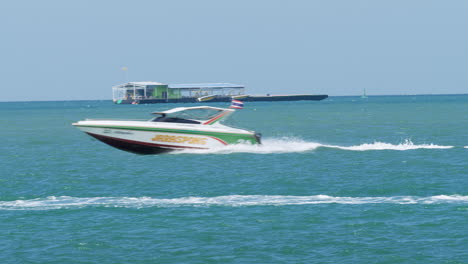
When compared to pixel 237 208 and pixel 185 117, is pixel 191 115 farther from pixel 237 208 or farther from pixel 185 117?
pixel 237 208

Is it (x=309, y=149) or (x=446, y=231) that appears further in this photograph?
(x=309, y=149)

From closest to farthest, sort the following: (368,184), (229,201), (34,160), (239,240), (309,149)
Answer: (239,240) < (229,201) < (368,184) < (34,160) < (309,149)

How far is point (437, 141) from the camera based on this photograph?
50.5m

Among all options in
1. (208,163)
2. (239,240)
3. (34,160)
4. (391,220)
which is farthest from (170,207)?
(34,160)

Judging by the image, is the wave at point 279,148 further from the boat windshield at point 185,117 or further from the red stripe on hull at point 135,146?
the boat windshield at point 185,117

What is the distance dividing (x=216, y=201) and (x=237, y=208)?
154 cm

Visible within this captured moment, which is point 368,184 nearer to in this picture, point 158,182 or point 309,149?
point 158,182

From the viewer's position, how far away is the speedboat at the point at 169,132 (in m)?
34.8

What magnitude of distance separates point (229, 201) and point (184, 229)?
4336 mm

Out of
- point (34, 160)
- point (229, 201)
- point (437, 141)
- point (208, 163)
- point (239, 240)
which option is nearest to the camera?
point (239, 240)

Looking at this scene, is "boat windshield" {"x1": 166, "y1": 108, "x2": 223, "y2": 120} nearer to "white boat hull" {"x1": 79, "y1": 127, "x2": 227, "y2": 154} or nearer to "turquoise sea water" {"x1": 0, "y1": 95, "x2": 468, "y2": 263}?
"white boat hull" {"x1": 79, "y1": 127, "x2": 227, "y2": 154}

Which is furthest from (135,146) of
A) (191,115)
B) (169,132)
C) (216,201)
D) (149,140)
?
(216,201)

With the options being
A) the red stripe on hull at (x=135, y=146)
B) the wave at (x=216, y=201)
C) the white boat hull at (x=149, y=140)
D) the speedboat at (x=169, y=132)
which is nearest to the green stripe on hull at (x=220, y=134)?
the speedboat at (x=169, y=132)

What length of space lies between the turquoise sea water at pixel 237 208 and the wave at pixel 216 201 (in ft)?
0.11
